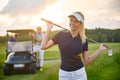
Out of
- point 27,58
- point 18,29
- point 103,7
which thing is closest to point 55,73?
point 27,58

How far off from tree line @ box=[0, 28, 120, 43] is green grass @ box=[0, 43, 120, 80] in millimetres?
71

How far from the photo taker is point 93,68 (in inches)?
163

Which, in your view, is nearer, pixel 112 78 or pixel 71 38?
pixel 71 38

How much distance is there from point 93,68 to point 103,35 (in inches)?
15.2

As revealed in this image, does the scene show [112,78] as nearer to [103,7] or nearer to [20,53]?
[103,7]

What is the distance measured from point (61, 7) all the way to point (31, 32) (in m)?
0.45

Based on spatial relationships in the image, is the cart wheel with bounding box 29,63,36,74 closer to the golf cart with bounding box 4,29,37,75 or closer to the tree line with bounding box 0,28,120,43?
the golf cart with bounding box 4,29,37,75

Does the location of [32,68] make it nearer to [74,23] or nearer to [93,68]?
[93,68]

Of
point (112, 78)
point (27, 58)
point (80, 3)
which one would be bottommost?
point (112, 78)

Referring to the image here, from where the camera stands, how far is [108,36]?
4238 millimetres

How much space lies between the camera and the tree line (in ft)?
13.3

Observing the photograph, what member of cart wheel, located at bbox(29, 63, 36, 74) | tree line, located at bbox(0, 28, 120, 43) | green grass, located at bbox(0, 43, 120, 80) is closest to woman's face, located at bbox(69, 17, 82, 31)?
green grass, located at bbox(0, 43, 120, 80)

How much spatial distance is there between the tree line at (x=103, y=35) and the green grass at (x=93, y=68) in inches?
2.8

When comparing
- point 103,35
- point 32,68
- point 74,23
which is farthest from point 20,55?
Answer: point 74,23
